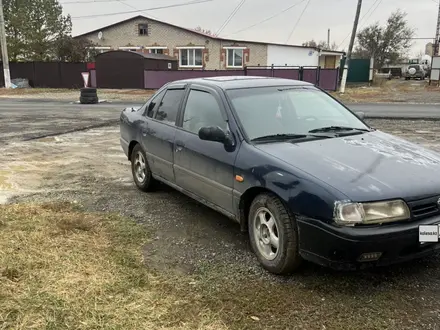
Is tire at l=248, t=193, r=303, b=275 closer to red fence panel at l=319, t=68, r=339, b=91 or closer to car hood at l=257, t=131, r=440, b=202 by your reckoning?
car hood at l=257, t=131, r=440, b=202

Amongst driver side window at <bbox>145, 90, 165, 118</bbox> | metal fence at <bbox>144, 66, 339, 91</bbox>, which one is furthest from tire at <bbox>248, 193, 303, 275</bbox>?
metal fence at <bbox>144, 66, 339, 91</bbox>

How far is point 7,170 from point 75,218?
3.03 m

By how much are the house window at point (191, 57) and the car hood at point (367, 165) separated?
4076 cm

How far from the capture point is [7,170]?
289 inches

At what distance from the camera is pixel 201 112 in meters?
4.82

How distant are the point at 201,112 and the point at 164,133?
2.21 ft

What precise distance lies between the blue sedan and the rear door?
2 centimetres

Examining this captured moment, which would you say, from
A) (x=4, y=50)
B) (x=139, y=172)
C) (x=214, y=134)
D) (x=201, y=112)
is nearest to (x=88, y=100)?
(x=4, y=50)

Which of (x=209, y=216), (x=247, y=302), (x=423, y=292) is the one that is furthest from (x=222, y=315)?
(x=209, y=216)

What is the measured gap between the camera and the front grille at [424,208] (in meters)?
3.22

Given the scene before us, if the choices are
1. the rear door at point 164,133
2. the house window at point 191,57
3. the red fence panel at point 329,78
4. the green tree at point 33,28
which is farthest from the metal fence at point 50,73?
the rear door at point 164,133

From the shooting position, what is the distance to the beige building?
42.7 meters

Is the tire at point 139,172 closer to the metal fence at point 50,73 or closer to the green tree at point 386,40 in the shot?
the metal fence at point 50,73

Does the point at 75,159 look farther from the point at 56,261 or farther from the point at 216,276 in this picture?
the point at 216,276
